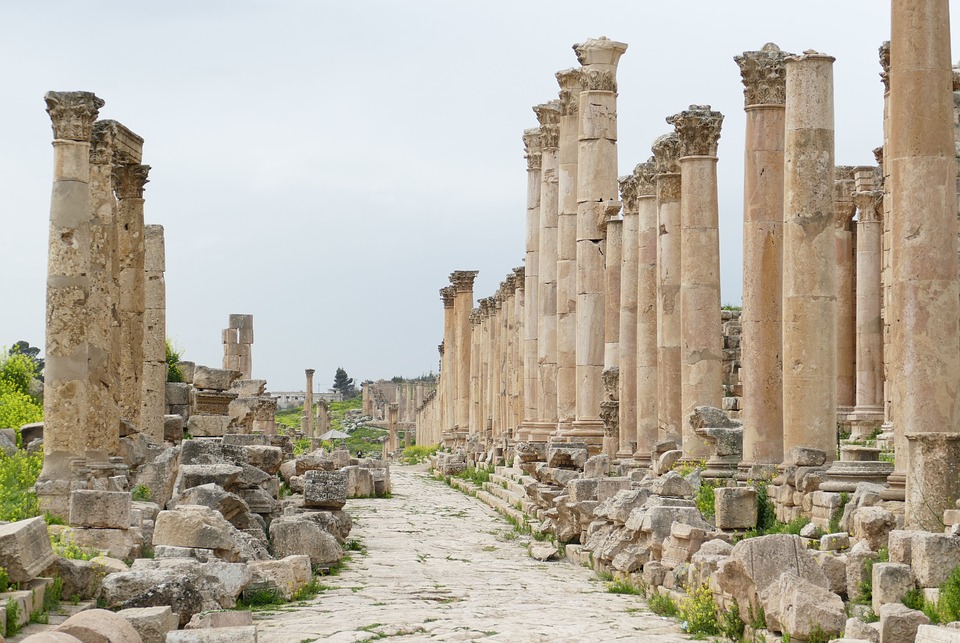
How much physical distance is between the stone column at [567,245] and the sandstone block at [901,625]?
2038cm

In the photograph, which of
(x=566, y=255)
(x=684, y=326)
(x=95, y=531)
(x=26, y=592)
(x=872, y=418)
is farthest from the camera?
(x=566, y=255)

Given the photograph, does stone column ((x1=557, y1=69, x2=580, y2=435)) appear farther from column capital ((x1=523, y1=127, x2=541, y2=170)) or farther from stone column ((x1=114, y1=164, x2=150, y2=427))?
stone column ((x1=114, y1=164, x2=150, y2=427))

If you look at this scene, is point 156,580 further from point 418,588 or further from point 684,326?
point 684,326

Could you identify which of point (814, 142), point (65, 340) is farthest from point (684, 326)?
point (65, 340)

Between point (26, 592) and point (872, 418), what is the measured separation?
19951 millimetres

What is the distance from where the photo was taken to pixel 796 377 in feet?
57.0

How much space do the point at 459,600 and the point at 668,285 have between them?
30.7ft

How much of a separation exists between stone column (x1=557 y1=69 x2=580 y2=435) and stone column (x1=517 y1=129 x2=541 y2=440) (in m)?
3.61

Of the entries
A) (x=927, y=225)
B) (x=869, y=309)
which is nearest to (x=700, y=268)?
(x=927, y=225)

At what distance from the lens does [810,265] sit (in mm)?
17391

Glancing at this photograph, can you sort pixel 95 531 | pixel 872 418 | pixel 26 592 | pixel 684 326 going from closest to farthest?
pixel 26 592
pixel 95 531
pixel 684 326
pixel 872 418

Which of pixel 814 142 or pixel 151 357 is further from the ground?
pixel 814 142

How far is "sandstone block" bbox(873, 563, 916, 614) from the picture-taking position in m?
10.9

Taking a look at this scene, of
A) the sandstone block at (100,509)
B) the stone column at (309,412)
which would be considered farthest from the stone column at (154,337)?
the stone column at (309,412)
